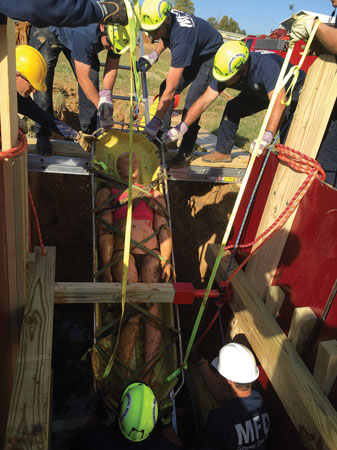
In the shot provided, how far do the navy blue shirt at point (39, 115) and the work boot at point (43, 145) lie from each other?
0.29 m

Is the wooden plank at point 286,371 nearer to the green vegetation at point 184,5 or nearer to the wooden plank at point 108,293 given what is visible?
the wooden plank at point 108,293

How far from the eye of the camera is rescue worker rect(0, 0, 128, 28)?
7.18 ft

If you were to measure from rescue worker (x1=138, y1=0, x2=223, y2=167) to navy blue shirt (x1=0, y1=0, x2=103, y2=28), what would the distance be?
206 cm

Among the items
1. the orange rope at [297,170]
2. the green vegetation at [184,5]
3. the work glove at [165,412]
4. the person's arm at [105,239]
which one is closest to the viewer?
the orange rope at [297,170]

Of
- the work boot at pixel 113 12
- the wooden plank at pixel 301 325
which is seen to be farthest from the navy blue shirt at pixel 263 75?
the wooden plank at pixel 301 325

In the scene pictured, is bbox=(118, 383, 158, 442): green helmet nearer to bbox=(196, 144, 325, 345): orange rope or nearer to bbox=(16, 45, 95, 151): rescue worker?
bbox=(196, 144, 325, 345): orange rope

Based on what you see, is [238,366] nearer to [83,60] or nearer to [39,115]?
[39,115]

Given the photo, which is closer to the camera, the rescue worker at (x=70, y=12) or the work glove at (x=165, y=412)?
the rescue worker at (x=70, y=12)

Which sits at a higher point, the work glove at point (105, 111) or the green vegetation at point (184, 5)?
the green vegetation at point (184, 5)

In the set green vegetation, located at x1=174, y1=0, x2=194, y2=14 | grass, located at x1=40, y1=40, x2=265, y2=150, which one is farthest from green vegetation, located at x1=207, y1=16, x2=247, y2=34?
grass, located at x1=40, y1=40, x2=265, y2=150

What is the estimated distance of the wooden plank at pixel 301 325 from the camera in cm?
239

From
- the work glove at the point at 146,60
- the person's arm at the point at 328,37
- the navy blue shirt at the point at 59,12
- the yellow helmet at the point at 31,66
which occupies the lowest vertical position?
the yellow helmet at the point at 31,66

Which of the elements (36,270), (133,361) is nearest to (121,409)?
(133,361)

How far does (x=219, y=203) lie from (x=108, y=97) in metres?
2.59
